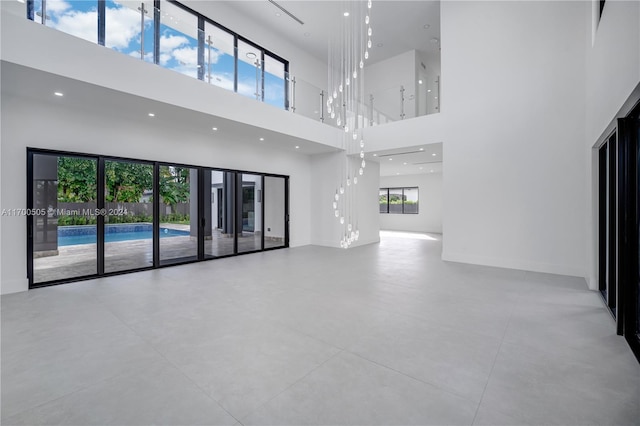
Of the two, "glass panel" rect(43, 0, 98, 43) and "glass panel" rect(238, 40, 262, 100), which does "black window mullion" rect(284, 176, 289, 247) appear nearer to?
"glass panel" rect(238, 40, 262, 100)

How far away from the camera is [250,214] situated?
29.1 ft

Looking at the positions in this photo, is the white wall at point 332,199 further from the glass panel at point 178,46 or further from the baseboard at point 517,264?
the glass panel at point 178,46

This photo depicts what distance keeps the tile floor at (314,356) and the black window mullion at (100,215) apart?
2.45 feet

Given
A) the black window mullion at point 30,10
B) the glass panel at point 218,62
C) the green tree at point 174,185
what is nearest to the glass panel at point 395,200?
the green tree at point 174,185

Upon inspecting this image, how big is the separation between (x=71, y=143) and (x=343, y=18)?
24.2ft

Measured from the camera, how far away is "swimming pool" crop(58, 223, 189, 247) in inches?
212

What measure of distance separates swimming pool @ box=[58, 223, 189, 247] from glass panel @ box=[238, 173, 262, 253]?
2234 mm

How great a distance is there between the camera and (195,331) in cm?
316

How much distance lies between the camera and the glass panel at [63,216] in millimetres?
5035

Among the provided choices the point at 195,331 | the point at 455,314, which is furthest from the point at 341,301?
the point at 195,331

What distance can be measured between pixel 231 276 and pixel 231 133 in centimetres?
359

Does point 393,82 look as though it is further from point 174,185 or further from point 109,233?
point 109,233

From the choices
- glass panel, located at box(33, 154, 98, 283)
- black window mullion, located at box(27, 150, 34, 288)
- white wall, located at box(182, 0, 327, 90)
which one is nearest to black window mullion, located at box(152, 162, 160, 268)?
glass panel, located at box(33, 154, 98, 283)

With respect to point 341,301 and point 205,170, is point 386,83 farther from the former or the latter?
point 341,301
